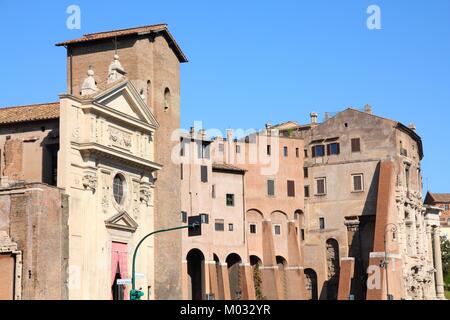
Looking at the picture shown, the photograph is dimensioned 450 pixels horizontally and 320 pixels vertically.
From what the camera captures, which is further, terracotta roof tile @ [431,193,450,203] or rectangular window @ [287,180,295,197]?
terracotta roof tile @ [431,193,450,203]

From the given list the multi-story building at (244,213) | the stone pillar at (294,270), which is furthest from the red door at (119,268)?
the stone pillar at (294,270)

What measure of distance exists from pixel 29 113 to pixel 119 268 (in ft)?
29.5

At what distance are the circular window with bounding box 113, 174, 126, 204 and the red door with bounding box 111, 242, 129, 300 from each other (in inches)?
90.0

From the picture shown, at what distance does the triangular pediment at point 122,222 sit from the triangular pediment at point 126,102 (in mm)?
5027

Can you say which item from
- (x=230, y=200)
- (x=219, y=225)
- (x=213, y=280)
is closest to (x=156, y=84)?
(x=219, y=225)

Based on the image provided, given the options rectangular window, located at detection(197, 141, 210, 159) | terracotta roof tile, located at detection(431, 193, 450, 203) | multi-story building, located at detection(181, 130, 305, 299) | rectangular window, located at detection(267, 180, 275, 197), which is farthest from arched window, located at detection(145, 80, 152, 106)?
terracotta roof tile, located at detection(431, 193, 450, 203)

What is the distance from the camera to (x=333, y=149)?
66.2 metres

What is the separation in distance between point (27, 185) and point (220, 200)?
84.5 ft

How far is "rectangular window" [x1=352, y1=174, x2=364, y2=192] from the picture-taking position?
211 ft

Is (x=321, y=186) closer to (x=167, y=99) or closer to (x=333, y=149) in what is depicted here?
(x=333, y=149)

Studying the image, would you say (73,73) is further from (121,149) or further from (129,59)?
(121,149)

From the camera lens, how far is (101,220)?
131 feet

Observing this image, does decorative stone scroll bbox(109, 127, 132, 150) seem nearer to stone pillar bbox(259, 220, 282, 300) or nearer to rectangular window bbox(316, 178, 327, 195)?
stone pillar bbox(259, 220, 282, 300)

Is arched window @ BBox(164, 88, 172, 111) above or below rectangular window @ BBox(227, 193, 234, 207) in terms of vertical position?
above
